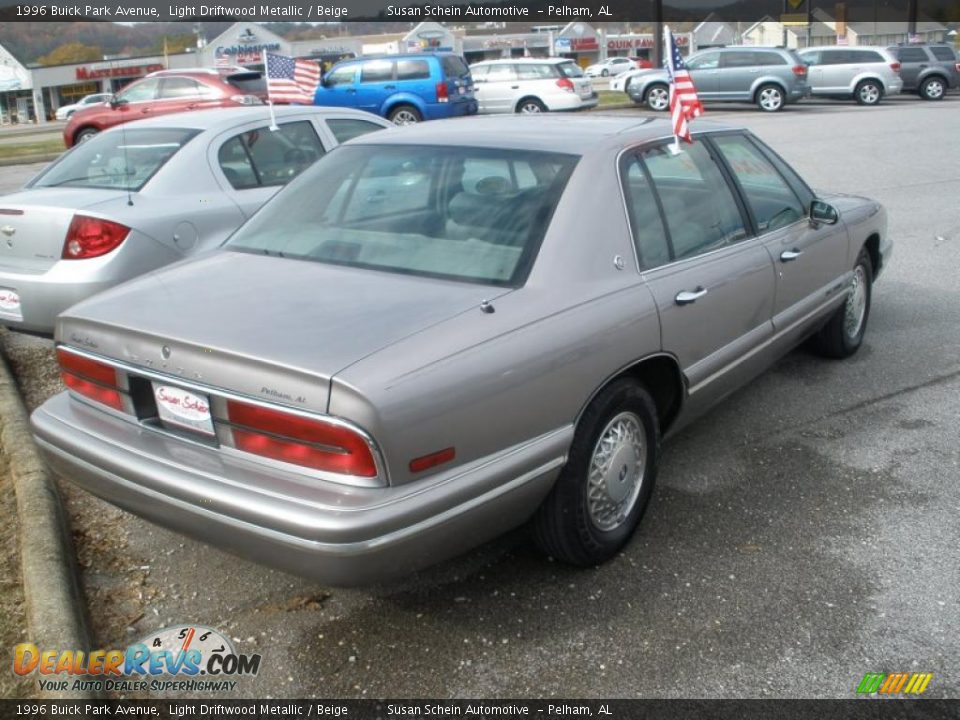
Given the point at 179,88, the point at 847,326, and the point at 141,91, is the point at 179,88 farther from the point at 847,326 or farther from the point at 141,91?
the point at 847,326

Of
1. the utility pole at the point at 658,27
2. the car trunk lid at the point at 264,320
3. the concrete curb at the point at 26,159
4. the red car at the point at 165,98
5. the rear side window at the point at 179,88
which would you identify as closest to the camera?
the car trunk lid at the point at 264,320

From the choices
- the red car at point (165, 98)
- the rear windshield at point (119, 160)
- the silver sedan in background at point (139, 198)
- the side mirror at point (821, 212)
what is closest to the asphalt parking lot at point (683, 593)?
the side mirror at point (821, 212)

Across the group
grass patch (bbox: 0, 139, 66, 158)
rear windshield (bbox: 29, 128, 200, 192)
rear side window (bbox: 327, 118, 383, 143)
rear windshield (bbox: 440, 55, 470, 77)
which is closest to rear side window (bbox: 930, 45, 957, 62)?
rear windshield (bbox: 440, 55, 470, 77)

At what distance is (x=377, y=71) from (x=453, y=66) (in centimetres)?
162

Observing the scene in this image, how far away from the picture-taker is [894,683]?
2920 millimetres

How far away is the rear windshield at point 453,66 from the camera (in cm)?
2022

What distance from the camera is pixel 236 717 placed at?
2.85 m

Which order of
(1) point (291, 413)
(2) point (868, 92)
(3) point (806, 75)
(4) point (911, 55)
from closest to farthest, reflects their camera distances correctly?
1. (1) point (291, 413)
2. (3) point (806, 75)
3. (2) point (868, 92)
4. (4) point (911, 55)

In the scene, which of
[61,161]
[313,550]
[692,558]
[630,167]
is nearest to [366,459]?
[313,550]

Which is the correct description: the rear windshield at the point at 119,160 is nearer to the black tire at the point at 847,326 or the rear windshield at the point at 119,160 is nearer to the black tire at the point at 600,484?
the black tire at the point at 600,484

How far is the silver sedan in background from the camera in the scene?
210 inches

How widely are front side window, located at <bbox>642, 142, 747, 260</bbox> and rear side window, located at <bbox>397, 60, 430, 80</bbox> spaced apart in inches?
652

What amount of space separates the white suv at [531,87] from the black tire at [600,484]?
2034cm

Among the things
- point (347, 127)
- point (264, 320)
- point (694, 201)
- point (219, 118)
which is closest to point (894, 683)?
point (694, 201)
